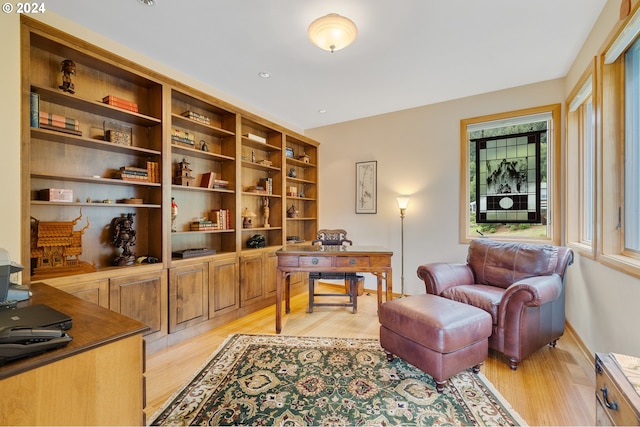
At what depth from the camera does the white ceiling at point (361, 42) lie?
2.04m

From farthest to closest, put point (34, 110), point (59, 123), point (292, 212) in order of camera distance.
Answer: point (292, 212) < point (59, 123) < point (34, 110)

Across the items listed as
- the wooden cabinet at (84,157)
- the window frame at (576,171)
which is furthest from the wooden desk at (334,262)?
the window frame at (576,171)

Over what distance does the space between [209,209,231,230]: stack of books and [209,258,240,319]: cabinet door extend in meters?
0.42

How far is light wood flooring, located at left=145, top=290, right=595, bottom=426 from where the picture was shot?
1726mm

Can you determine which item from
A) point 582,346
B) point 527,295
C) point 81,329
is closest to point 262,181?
point 81,329

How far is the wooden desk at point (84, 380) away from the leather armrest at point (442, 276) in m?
2.42

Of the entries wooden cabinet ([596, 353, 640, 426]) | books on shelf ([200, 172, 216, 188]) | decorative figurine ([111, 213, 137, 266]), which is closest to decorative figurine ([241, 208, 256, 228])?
books on shelf ([200, 172, 216, 188])

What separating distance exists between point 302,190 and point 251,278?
78.4 inches

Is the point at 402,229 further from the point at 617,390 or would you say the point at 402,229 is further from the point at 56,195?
the point at 56,195

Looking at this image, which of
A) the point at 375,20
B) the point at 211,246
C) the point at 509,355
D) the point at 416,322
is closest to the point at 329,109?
the point at 375,20

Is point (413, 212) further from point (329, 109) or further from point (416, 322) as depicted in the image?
point (416, 322)

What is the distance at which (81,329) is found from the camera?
1021 mm

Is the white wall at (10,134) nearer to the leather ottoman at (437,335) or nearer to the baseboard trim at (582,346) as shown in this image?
the leather ottoman at (437,335)

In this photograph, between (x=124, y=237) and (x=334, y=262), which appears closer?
(x=124, y=237)
